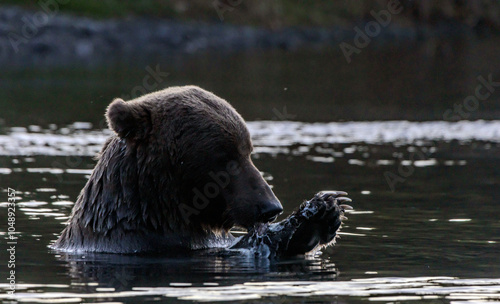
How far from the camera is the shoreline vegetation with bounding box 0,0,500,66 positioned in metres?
53.9

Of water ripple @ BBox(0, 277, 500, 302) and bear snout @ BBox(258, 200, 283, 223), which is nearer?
water ripple @ BBox(0, 277, 500, 302)

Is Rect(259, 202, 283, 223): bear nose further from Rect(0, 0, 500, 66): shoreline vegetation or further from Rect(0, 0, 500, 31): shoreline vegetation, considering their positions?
Rect(0, 0, 500, 31): shoreline vegetation

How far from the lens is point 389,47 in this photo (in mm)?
63625

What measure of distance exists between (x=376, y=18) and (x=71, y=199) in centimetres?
6396

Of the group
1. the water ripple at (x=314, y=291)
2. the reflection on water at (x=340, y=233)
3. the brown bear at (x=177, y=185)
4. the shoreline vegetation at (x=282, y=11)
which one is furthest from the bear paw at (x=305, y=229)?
the shoreline vegetation at (x=282, y=11)

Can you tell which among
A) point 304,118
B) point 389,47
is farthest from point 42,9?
point 304,118

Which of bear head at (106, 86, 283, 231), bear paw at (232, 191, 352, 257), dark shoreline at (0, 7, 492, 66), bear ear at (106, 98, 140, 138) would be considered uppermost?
dark shoreline at (0, 7, 492, 66)

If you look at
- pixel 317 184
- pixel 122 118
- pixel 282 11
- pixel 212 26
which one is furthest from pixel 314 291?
pixel 282 11

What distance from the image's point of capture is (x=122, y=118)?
857cm

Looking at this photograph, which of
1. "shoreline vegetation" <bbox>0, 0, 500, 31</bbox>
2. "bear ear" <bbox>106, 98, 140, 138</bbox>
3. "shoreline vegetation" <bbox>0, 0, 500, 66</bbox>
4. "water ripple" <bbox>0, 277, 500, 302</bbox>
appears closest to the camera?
"water ripple" <bbox>0, 277, 500, 302</bbox>

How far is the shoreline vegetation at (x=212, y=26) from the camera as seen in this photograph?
177ft

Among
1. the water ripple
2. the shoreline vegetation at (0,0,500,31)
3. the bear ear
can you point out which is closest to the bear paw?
the water ripple

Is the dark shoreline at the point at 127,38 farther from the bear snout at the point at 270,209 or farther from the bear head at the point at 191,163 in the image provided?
the bear snout at the point at 270,209

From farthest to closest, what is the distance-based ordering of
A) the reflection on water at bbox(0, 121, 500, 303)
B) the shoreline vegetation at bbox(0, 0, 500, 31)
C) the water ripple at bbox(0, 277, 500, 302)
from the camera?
the shoreline vegetation at bbox(0, 0, 500, 31), the reflection on water at bbox(0, 121, 500, 303), the water ripple at bbox(0, 277, 500, 302)
